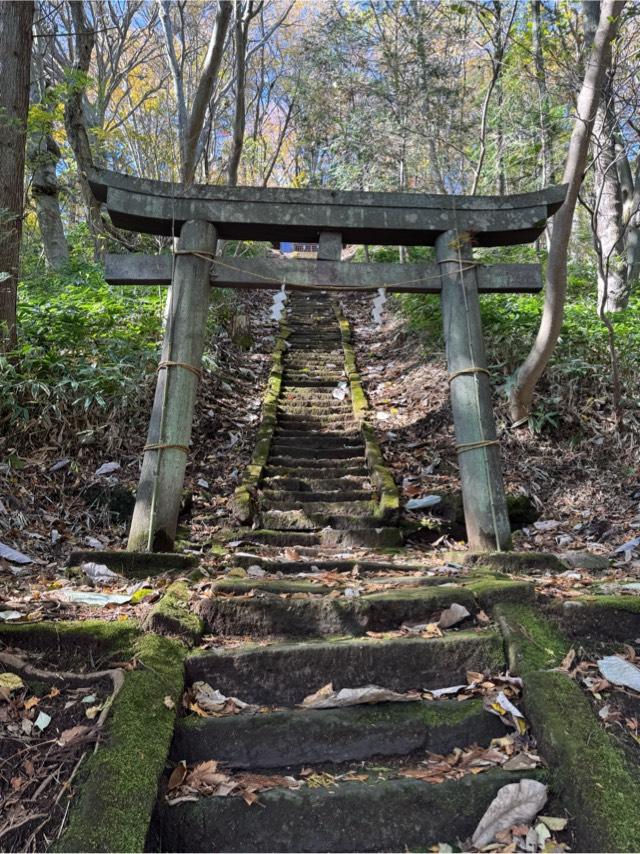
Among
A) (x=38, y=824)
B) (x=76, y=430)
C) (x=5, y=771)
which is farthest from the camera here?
(x=76, y=430)

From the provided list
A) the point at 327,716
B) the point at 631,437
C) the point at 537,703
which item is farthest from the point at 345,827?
the point at 631,437

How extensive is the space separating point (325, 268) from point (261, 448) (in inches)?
93.0

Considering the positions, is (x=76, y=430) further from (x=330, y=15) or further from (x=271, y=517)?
(x=330, y=15)

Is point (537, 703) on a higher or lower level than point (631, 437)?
lower

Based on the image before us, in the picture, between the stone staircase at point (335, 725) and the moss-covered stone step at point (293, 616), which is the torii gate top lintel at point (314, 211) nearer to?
the stone staircase at point (335, 725)

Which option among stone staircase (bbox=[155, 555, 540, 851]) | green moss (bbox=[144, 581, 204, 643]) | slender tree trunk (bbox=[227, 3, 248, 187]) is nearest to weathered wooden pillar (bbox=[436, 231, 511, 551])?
stone staircase (bbox=[155, 555, 540, 851])

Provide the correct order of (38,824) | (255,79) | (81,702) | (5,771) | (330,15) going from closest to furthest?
(38,824) → (5,771) → (81,702) → (330,15) → (255,79)

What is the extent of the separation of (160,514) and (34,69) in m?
10.9

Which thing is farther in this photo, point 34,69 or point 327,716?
point 34,69

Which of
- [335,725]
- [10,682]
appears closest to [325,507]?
[335,725]

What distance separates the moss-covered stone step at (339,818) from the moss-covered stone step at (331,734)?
0.21 metres

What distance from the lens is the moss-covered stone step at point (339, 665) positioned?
264cm

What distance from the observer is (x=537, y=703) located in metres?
2.38

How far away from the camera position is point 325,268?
5.19 m
